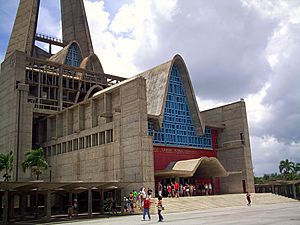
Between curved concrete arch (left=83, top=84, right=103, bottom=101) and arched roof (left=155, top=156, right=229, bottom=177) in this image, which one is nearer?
arched roof (left=155, top=156, right=229, bottom=177)

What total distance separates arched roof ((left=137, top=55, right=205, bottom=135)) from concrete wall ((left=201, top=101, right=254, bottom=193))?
5933 mm

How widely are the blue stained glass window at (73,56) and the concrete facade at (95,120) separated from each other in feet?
34.7

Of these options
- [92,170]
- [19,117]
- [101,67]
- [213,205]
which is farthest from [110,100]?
[101,67]

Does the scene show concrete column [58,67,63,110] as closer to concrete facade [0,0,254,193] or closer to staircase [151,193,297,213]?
concrete facade [0,0,254,193]

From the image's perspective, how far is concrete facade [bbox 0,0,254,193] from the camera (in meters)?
39.6

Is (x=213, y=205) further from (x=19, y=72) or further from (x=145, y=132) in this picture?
(x=19, y=72)

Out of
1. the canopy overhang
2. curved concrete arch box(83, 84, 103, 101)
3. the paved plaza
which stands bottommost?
the paved plaza

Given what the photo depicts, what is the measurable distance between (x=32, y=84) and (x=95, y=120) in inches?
701

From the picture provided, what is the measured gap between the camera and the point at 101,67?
7544 centimetres

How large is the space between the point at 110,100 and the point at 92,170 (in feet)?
29.8

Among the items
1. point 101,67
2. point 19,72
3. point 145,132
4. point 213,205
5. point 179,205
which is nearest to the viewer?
point 179,205

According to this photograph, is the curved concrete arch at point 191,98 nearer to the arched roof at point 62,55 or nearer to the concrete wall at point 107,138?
the concrete wall at point 107,138

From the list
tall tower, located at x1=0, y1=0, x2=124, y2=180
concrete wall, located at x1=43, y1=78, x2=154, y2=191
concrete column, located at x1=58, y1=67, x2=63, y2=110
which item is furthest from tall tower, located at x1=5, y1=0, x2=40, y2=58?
concrete wall, located at x1=43, y1=78, x2=154, y2=191

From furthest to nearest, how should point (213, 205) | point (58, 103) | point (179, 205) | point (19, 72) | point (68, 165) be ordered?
point (58, 103), point (19, 72), point (68, 165), point (213, 205), point (179, 205)
